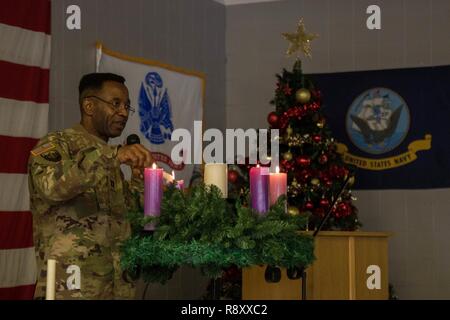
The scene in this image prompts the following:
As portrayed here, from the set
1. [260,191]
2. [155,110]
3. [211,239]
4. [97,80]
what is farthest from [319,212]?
[211,239]

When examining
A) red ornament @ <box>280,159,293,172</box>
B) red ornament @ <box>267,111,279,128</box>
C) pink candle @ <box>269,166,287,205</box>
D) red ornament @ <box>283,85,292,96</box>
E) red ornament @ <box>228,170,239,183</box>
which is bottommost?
pink candle @ <box>269,166,287,205</box>

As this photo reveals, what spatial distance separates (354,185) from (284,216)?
4.84 m

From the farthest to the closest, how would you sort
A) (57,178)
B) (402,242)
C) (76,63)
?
(402,242) → (76,63) → (57,178)

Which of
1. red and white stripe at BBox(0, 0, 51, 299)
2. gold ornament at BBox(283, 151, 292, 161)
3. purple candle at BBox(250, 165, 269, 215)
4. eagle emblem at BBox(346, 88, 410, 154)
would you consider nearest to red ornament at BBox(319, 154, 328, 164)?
gold ornament at BBox(283, 151, 292, 161)

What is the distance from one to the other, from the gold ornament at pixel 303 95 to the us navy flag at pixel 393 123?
650 mm

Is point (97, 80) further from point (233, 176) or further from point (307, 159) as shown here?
point (307, 159)

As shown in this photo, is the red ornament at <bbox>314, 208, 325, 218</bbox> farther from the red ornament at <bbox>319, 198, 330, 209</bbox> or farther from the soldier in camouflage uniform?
the soldier in camouflage uniform

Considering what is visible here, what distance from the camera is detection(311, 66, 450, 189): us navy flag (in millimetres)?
6270

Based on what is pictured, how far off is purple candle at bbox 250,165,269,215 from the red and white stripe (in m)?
2.84

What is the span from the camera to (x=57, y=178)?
6.84 ft

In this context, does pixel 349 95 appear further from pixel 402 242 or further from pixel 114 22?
pixel 114 22

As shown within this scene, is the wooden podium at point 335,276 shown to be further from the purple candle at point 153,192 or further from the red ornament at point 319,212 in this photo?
the purple candle at point 153,192

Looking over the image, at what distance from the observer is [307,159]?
5805 mm
